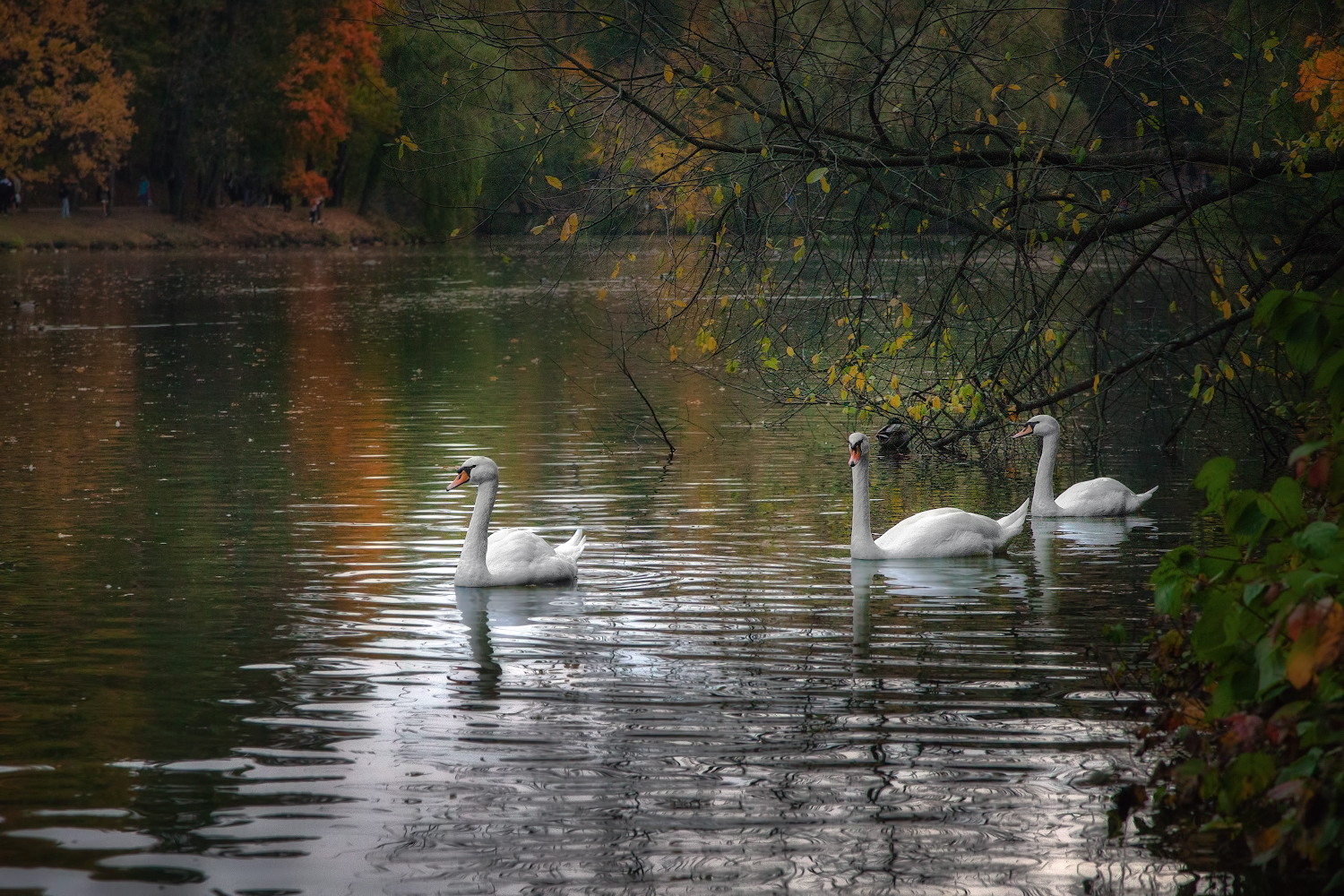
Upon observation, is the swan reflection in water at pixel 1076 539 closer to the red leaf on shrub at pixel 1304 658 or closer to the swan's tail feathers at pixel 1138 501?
the swan's tail feathers at pixel 1138 501

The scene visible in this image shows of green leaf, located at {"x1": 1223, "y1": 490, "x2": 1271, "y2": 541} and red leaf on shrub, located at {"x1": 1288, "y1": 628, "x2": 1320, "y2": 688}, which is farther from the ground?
green leaf, located at {"x1": 1223, "y1": 490, "x2": 1271, "y2": 541}

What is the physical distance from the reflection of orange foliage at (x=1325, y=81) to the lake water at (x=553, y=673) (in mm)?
3431

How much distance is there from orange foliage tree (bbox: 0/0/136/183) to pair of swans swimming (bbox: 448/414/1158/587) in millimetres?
54884

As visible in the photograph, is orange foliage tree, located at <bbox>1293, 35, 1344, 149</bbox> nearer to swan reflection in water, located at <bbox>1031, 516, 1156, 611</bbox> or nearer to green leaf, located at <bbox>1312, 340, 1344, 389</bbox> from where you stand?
swan reflection in water, located at <bbox>1031, 516, 1156, 611</bbox>

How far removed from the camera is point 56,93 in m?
63.4

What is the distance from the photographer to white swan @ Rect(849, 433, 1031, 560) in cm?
1266

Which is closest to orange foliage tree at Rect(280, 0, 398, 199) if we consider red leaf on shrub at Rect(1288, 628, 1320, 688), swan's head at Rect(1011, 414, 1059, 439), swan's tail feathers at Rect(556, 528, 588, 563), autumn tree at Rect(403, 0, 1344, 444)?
swan's head at Rect(1011, 414, 1059, 439)

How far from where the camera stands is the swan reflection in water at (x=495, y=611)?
9617mm

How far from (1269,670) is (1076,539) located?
333 inches

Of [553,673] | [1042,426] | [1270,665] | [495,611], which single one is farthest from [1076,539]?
[1270,665]

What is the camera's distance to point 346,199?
9750cm

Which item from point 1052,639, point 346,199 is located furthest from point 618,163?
point 346,199

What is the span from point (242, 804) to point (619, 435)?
13695 mm

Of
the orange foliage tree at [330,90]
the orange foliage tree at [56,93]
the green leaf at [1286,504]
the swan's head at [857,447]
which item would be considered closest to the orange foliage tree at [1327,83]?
the swan's head at [857,447]
